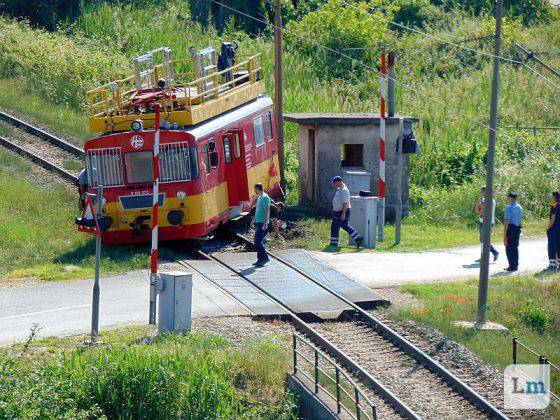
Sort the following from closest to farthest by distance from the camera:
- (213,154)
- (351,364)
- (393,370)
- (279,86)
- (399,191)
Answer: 1. (351,364)
2. (393,370)
3. (213,154)
4. (399,191)
5. (279,86)

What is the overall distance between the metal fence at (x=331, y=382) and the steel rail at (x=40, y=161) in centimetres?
1304

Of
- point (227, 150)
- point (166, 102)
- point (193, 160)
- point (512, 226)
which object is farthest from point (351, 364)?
point (227, 150)

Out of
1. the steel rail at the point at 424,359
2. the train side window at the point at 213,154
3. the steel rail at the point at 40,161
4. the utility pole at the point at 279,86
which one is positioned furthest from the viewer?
the steel rail at the point at 40,161

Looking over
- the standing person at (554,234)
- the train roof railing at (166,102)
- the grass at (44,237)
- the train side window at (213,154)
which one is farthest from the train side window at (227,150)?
→ the standing person at (554,234)

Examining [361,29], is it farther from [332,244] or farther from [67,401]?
[67,401]

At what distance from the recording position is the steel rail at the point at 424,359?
15435 millimetres

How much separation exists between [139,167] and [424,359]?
26.7ft

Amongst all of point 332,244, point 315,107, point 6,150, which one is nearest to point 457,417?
point 332,244

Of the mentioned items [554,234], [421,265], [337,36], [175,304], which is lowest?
[421,265]

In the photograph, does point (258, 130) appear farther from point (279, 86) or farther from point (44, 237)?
point (44, 237)

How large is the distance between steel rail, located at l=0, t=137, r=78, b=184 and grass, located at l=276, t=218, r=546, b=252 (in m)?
6.36

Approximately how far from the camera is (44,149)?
31812 mm

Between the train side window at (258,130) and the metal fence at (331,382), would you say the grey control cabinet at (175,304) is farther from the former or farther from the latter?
the train side window at (258,130)

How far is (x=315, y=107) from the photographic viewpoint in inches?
1467
